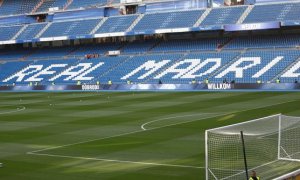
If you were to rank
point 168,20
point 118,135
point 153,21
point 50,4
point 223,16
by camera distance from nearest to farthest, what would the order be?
point 118,135 < point 223,16 < point 168,20 < point 153,21 < point 50,4

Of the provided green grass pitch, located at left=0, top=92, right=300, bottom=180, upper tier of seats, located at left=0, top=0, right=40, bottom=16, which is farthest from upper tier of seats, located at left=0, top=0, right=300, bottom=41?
green grass pitch, located at left=0, top=92, right=300, bottom=180

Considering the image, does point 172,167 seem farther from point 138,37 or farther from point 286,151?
point 138,37

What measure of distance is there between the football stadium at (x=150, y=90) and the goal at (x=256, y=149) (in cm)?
5

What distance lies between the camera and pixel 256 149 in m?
19.4

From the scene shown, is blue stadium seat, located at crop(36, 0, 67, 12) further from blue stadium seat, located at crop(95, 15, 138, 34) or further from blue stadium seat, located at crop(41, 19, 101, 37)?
blue stadium seat, located at crop(95, 15, 138, 34)

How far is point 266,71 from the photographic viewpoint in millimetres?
56656

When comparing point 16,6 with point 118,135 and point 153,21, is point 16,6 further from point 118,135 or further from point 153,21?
point 118,135

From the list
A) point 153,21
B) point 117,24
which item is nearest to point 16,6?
point 117,24

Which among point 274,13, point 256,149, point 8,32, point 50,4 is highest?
point 50,4

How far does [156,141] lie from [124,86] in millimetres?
36665

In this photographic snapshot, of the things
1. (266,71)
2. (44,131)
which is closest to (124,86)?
(266,71)

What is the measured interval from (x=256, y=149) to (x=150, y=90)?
3974cm

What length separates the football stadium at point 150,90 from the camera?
731 inches

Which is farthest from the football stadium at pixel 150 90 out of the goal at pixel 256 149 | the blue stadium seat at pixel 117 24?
the blue stadium seat at pixel 117 24
